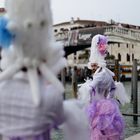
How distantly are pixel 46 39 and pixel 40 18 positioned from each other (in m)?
0.12

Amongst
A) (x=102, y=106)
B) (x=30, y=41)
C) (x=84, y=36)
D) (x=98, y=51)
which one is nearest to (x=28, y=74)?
(x=30, y=41)

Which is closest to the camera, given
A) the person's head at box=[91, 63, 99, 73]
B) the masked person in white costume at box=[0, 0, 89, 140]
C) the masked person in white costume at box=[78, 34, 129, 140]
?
the masked person in white costume at box=[0, 0, 89, 140]

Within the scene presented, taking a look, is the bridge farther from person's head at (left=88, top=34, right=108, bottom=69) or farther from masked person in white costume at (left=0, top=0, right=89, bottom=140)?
masked person in white costume at (left=0, top=0, right=89, bottom=140)

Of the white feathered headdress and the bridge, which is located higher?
the bridge

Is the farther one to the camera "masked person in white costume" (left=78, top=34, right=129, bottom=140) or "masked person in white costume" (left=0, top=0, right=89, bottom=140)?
"masked person in white costume" (left=78, top=34, right=129, bottom=140)

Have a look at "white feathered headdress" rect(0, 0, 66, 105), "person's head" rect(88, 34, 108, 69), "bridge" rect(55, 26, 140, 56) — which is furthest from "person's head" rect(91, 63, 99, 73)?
"bridge" rect(55, 26, 140, 56)

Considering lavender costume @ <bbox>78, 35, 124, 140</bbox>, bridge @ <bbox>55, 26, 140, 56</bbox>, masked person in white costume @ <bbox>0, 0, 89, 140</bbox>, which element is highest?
bridge @ <bbox>55, 26, 140, 56</bbox>

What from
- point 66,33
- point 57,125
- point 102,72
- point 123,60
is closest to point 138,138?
point 102,72

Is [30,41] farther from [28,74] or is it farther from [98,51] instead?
[98,51]

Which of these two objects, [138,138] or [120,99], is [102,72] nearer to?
[120,99]

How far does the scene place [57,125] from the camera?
251 cm

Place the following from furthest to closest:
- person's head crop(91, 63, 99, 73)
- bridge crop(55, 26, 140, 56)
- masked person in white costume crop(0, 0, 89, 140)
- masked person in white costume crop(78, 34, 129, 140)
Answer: bridge crop(55, 26, 140, 56), person's head crop(91, 63, 99, 73), masked person in white costume crop(78, 34, 129, 140), masked person in white costume crop(0, 0, 89, 140)

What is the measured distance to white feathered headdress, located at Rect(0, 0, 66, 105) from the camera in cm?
237

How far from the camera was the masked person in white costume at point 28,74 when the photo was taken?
93.1 inches
